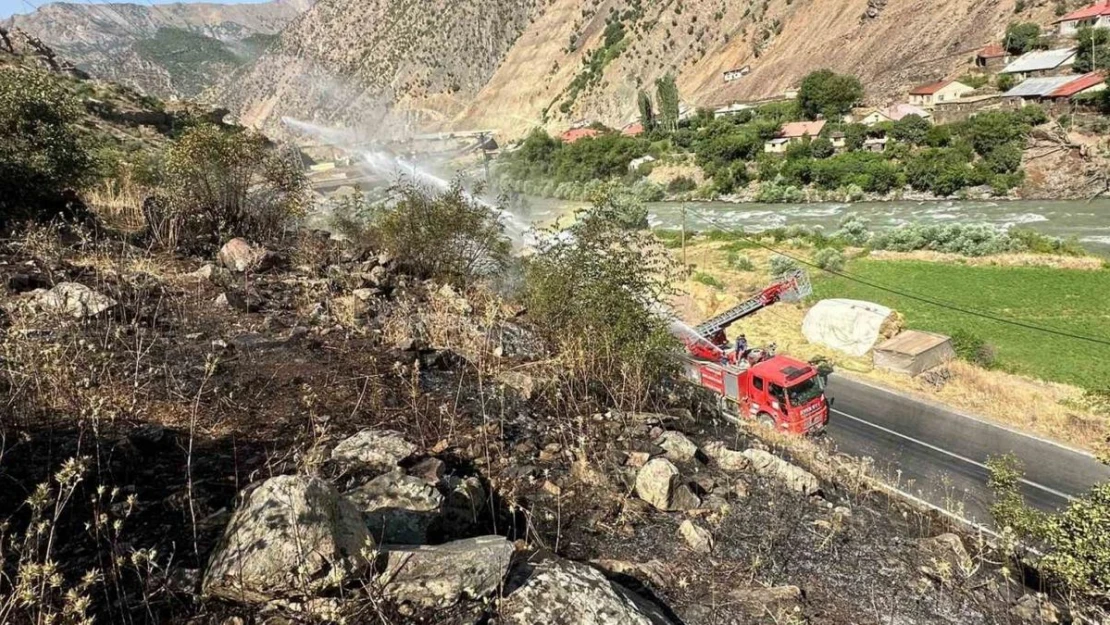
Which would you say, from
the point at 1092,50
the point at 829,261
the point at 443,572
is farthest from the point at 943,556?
the point at 1092,50

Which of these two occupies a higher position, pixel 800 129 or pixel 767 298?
pixel 800 129

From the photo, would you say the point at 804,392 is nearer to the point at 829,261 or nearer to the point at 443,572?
the point at 443,572

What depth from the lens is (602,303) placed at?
1294 cm

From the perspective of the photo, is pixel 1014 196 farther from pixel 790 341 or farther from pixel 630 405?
pixel 630 405

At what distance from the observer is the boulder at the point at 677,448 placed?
27.2 feet

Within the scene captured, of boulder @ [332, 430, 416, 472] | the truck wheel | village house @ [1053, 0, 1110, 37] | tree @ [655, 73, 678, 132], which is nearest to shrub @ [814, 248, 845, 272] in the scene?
the truck wheel

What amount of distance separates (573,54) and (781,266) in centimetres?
11869

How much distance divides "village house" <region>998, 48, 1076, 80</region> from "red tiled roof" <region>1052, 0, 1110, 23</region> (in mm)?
5886

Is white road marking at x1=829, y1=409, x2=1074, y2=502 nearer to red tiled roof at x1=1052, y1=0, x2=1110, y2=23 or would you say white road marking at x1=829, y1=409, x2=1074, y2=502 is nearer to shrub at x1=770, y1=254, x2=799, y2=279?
shrub at x1=770, y1=254, x2=799, y2=279

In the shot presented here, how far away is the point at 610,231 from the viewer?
14188mm

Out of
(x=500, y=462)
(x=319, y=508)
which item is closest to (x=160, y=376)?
(x=500, y=462)

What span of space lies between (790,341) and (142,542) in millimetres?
24573

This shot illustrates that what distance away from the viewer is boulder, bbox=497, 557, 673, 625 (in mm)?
3865

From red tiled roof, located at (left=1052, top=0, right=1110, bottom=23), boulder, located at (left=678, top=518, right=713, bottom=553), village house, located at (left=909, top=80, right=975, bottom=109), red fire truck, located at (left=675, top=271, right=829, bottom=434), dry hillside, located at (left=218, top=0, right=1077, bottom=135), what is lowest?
red fire truck, located at (left=675, top=271, right=829, bottom=434)
